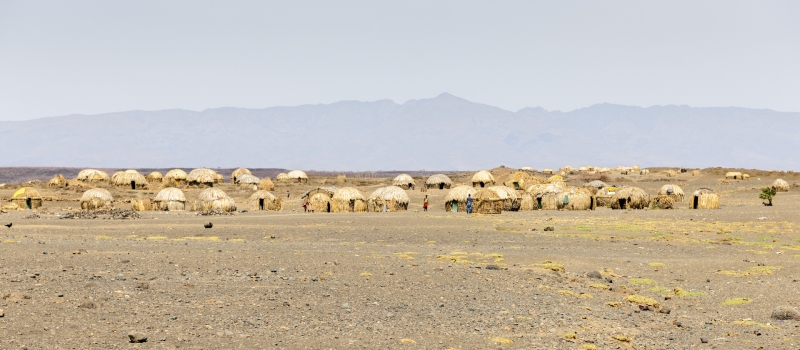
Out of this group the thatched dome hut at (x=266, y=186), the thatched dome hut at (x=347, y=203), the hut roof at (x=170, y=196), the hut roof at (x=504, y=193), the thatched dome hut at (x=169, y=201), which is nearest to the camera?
the thatched dome hut at (x=347, y=203)

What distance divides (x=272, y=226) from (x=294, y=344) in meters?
26.8

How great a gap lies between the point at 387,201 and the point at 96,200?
75.7 feet

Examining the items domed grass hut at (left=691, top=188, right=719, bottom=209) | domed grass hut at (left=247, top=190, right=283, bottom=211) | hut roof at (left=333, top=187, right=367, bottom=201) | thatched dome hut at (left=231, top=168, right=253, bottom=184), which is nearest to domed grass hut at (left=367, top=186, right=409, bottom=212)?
hut roof at (left=333, top=187, right=367, bottom=201)

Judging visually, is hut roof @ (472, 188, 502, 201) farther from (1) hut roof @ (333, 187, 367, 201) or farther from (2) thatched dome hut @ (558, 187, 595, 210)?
(1) hut roof @ (333, 187, 367, 201)

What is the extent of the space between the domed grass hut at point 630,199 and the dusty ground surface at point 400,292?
84.3ft

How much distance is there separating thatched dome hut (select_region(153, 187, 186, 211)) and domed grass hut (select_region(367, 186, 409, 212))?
14702mm

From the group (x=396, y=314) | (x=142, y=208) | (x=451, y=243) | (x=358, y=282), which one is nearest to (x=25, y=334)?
(x=396, y=314)

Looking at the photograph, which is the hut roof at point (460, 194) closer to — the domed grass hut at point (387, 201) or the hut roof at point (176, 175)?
the domed grass hut at point (387, 201)

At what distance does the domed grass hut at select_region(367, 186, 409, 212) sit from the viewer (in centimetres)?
5897

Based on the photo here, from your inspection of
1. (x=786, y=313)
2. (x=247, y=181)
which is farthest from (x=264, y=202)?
(x=786, y=313)

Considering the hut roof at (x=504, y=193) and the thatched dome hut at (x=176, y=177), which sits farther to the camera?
the thatched dome hut at (x=176, y=177)

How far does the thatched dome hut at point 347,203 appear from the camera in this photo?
2254 inches

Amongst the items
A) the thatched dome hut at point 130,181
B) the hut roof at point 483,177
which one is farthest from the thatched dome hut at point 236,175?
the hut roof at point 483,177

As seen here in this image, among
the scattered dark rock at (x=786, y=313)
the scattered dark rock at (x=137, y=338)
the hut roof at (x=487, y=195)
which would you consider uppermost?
the hut roof at (x=487, y=195)
